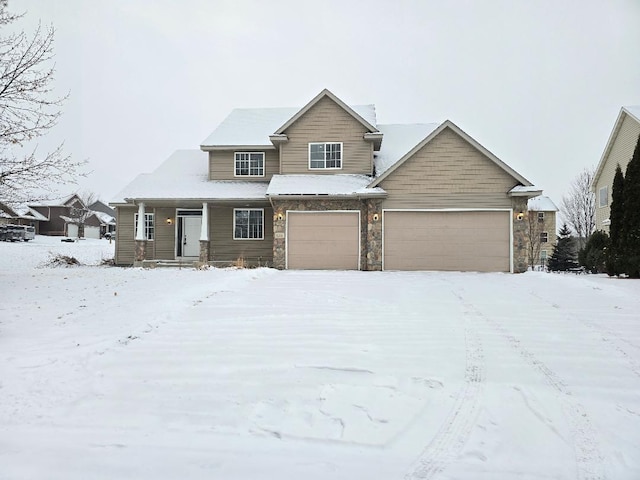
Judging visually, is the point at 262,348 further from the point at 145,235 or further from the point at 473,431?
the point at 145,235

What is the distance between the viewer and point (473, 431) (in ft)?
9.62

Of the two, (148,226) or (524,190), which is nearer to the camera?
(524,190)

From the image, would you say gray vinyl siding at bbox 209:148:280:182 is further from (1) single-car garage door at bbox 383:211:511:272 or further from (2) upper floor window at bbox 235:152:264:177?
(1) single-car garage door at bbox 383:211:511:272

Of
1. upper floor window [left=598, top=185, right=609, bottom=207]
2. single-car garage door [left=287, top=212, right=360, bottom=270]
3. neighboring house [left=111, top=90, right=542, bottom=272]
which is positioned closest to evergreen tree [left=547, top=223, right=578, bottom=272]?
upper floor window [left=598, top=185, right=609, bottom=207]

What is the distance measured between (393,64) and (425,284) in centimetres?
4489

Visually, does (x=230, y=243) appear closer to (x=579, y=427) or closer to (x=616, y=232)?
(x=616, y=232)

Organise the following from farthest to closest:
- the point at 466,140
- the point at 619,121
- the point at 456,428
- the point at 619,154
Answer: the point at 619,154 < the point at 619,121 < the point at 466,140 < the point at 456,428

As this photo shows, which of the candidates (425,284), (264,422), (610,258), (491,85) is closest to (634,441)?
(264,422)

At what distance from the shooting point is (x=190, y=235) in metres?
17.8

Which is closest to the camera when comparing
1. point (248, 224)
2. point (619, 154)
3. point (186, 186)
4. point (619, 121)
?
point (186, 186)

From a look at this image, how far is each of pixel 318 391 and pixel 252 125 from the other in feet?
54.6

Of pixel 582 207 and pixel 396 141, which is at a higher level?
pixel 396 141

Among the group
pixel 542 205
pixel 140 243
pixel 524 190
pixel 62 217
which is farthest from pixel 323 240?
pixel 62 217

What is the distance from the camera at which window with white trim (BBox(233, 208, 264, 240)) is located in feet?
55.8
